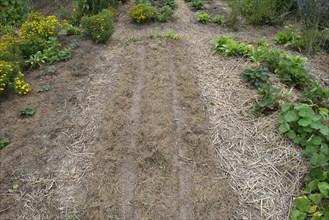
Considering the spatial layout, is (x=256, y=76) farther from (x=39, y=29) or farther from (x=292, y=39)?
(x=39, y=29)

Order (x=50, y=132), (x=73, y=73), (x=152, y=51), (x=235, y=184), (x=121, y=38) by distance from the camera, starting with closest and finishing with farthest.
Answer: (x=235, y=184), (x=50, y=132), (x=73, y=73), (x=152, y=51), (x=121, y=38)

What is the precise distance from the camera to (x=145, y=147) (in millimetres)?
3047

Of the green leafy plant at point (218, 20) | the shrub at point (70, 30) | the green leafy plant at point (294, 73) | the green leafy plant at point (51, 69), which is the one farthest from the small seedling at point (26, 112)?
the green leafy plant at point (218, 20)

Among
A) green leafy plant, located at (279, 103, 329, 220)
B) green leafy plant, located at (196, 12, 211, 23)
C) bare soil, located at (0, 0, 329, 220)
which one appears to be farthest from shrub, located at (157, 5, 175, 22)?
green leafy plant, located at (279, 103, 329, 220)

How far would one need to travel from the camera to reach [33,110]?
3590 millimetres

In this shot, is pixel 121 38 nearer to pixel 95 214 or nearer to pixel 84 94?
pixel 84 94

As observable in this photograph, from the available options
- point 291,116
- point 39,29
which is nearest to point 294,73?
point 291,116

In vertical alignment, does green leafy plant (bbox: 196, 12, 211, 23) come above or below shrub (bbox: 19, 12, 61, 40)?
below

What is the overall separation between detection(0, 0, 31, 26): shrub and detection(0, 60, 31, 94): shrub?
3030 mm

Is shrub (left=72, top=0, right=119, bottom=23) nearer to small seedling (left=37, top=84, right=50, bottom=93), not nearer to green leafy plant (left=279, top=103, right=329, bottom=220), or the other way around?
small seedling (left=37, top=84, right=50, bottom=93)

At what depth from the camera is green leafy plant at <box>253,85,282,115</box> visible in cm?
340

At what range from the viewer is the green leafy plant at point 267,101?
3400mm

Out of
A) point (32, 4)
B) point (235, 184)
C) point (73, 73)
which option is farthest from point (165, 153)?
point (32, 4)

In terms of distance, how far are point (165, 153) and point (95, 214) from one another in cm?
90
